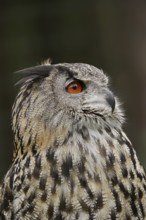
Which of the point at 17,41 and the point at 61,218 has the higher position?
the point at 17,41

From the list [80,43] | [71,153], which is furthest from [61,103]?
[80,43]

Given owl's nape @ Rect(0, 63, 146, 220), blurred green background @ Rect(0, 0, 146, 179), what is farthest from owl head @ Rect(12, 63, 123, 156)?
blurred green background @ Rect(0, 0, 146, 179)

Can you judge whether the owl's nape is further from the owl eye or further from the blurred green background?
the blurred green background

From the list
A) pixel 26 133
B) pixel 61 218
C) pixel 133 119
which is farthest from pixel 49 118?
pixel 133 119

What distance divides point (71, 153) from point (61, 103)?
0.97 ft

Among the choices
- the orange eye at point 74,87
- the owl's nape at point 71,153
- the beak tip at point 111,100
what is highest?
the orange eye at point 74,87

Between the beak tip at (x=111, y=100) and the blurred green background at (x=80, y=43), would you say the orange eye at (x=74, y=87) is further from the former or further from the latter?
the blurred green background at (x=80, y=43)

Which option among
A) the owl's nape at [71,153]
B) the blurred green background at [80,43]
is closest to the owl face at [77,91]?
the owl's nape at [71,153]

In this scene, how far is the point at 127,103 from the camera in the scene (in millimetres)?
10664

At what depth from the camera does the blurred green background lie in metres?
10.5

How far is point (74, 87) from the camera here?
18.1ft

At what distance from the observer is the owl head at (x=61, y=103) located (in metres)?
5.51

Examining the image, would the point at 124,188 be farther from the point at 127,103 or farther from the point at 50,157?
the point at 127,103

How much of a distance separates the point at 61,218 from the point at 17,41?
5873 mm
